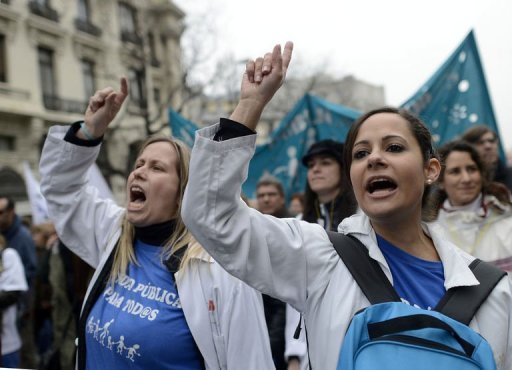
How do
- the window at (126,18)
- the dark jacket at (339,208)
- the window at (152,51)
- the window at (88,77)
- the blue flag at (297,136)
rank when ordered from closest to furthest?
the dark jacket at (339,208)
the blue flag at (297,136)
the window at (88,77)
the window at (126,18)
the window at (152,51)

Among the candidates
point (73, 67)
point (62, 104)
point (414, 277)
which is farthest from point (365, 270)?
point (73, 67)

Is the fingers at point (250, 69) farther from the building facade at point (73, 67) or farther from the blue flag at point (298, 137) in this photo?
the building facade at point (73, 67)

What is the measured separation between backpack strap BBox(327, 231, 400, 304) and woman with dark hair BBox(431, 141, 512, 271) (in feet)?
5.16

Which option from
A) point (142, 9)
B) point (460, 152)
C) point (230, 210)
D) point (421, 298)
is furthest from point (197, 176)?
point (142, 9)

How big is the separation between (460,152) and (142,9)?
18.5 m

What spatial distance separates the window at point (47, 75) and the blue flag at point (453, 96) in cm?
1759

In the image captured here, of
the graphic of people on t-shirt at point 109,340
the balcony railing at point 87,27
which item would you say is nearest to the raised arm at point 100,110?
the graphic of people on t-shirt at point 109,340

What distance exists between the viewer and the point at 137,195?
2.28 m

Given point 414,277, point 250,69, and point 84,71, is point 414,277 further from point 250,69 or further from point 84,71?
point 84,71

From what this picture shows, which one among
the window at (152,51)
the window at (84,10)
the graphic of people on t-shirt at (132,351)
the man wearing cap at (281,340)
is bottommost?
the man wearing cap at (281,340)

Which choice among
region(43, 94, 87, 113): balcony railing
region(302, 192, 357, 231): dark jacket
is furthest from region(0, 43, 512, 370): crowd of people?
region(43, 94, 87, 113): balcony railing

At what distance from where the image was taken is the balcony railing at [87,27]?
2114 cm

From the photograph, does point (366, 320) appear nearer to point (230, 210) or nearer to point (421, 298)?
point (421, 298)

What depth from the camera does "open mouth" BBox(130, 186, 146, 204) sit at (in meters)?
2.24
